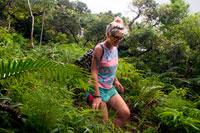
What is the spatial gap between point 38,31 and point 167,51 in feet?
20.1

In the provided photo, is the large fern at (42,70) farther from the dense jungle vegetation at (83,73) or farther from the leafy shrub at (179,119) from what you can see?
the leafy shrub at (179,119)

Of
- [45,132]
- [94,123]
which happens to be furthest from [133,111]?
[45,132]

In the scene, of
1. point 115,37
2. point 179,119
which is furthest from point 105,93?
point 179,119

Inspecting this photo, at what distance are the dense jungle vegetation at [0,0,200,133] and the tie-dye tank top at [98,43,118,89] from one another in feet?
1.42

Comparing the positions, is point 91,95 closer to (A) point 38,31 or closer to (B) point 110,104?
(B) point 110,104

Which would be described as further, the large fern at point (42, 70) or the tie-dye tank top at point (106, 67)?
the tie-dye tank top at point (106, 67)

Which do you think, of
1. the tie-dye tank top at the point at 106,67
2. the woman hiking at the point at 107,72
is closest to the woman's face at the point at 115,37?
the woman hiking at the point at 107,72

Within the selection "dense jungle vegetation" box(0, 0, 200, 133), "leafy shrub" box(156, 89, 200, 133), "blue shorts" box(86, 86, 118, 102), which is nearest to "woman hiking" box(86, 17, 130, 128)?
"blue shorts" box(86, 86, 118, 102)

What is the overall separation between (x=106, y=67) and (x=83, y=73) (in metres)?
0.68

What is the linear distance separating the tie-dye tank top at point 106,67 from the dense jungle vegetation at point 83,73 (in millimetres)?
431

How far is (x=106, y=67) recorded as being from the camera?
2.21 m

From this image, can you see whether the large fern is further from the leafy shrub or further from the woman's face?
the leafy shrub

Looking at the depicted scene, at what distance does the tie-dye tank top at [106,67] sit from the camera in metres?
2.18

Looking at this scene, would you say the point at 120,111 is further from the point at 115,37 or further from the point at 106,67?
the point at 115,37
